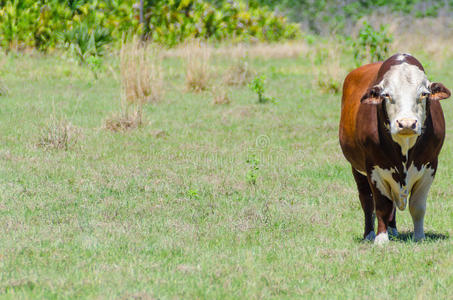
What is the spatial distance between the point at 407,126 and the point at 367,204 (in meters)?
1.43

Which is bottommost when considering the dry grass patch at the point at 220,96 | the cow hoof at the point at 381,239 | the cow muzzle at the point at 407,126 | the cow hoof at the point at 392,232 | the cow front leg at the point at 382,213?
the dry grass patch at the point at 220,96

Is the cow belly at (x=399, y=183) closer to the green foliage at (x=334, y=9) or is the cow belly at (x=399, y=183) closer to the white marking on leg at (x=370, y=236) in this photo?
the white marking on leg at (x=370, y=236)

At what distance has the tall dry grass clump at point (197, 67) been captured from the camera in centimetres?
1593

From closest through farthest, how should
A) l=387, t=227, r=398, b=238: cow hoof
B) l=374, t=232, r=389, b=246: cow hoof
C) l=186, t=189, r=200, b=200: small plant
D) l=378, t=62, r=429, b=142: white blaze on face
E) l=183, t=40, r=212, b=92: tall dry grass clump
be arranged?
1. l=378, t=62, r=429, b=142: white blaze on face
2. l=374, t=232, r=389, b=246: cow hoof
3. l=387, t=227, r=398, b=238: cow hoof
4. l=186, t=189, r=200, b=200: small plant
5. l=183, t=40, r=212, b=92: tall dry grass clump

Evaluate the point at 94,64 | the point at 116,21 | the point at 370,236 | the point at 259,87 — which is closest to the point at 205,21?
the point at 116,21

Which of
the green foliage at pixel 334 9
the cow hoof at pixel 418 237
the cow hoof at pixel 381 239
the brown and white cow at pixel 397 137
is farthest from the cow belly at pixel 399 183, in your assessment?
the green foliage at pixel 334 9

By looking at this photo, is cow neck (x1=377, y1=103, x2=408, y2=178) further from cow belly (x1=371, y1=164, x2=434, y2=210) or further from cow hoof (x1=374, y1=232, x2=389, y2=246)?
cow hoof (x1=374, y1=232, x2=389, y2=246)

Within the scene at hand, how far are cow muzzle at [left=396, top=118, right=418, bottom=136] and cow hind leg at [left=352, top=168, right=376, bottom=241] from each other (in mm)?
1317

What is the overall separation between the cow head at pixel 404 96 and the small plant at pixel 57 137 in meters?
5.17

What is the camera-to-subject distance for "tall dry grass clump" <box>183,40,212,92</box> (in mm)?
15930

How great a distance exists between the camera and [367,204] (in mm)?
6746

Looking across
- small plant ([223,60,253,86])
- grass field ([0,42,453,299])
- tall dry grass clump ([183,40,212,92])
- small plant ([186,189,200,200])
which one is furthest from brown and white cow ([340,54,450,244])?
small plant ([223,60,253,86])

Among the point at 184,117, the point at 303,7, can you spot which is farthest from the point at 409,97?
the point at 303,7

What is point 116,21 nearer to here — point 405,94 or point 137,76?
point 137,76
